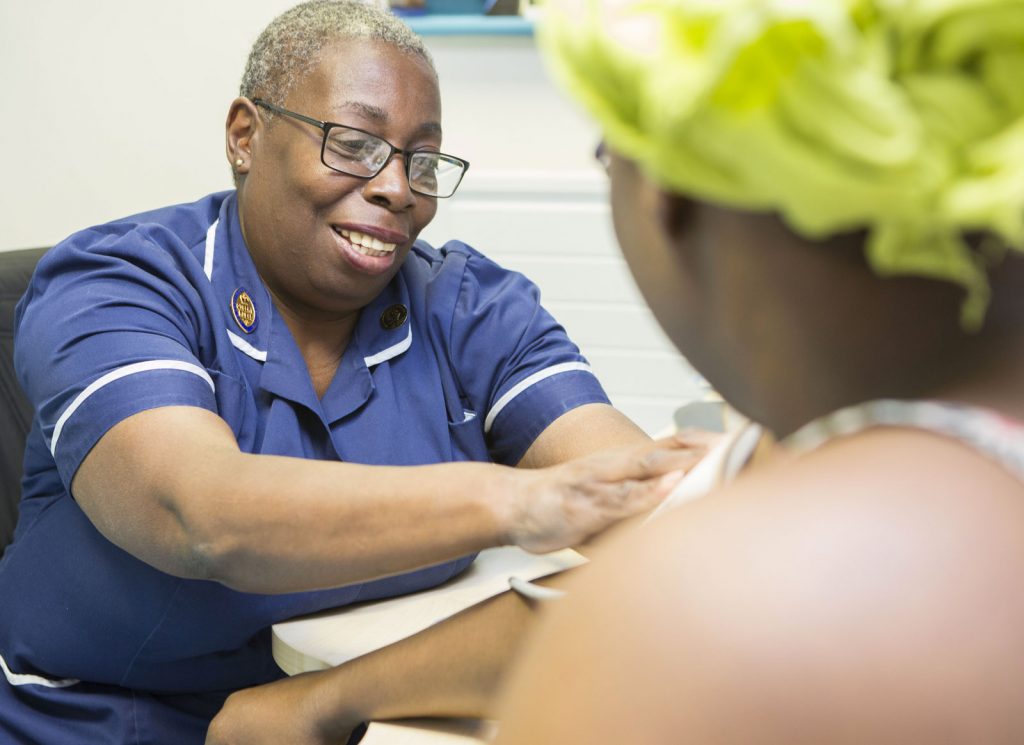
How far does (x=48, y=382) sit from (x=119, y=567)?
0.78 feet

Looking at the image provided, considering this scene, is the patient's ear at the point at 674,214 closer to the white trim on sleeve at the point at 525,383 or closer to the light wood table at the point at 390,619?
the light wood table at the point at 390,619

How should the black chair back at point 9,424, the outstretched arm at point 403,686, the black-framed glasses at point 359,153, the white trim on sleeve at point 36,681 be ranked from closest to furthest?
the outstretched arm at point 403,686 < the white trim on sleeve at point 36,681 < the black-framed glasses at point 359,153 < the black chair back at point 9,424

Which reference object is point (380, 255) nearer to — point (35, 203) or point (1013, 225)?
point (1013, 225)

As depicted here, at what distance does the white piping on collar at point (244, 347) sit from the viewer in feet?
4.96

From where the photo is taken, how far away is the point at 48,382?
4.50 ft

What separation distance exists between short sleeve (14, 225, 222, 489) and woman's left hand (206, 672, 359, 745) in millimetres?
334

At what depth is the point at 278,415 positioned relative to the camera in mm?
1488

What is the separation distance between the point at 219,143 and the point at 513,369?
1.81m

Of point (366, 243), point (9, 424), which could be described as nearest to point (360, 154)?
point (366, 243)

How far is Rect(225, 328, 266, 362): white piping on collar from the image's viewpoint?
1.51 m

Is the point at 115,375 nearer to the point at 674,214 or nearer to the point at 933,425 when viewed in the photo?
the point at 674,214

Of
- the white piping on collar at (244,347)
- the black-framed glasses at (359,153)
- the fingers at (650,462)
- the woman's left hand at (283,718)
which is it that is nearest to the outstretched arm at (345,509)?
the fingers at (650,462)

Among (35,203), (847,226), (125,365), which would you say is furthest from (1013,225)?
(35,203)

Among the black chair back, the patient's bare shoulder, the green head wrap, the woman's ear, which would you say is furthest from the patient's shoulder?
the black chair back
